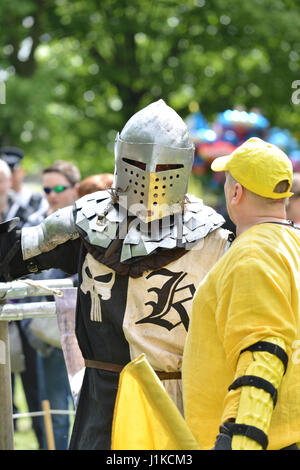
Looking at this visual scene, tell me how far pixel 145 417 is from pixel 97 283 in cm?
88

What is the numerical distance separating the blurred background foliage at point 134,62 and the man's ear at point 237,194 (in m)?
10.1

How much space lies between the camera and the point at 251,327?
2.50 metres

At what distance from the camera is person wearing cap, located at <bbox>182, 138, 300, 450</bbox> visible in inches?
96.0

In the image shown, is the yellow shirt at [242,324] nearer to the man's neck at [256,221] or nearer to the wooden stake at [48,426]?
the man's neck at [256,221]

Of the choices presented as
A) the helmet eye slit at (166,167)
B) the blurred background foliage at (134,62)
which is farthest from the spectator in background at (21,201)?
the blurred background foliage at (134,62)

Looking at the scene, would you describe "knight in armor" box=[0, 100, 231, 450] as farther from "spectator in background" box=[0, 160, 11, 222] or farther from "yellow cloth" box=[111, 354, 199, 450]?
"spectator in background" box=[0, 160, 11, 222]

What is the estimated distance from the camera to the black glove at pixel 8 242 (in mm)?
3596

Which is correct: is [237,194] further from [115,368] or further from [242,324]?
[115,368]

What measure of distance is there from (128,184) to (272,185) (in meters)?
0.93

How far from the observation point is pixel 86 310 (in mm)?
3439

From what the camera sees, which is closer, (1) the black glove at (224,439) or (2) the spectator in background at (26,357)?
(1) the black glove at (224,439)

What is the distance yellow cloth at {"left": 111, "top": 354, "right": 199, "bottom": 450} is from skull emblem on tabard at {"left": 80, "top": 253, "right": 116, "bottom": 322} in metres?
0.67

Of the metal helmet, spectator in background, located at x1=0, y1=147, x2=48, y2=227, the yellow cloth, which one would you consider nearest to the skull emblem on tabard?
the metal helmet

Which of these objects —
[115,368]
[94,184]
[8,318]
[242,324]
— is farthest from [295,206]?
[242,324]
